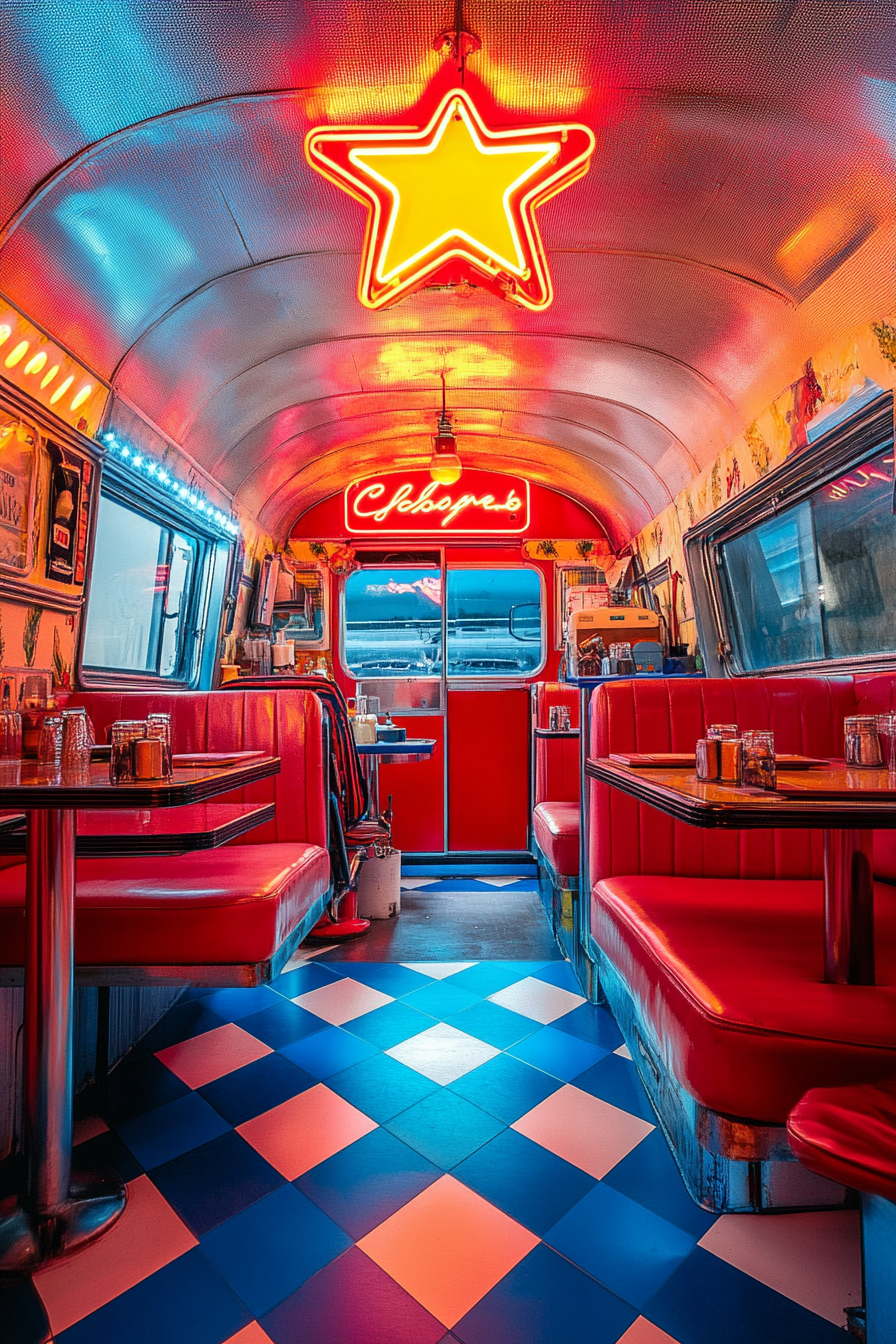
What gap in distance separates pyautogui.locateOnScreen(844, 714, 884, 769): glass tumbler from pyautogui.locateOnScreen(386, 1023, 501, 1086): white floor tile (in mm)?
1609

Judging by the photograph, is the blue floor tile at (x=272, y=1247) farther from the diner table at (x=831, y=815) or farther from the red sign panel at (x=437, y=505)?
the red sign panel at (x=437, y=505)

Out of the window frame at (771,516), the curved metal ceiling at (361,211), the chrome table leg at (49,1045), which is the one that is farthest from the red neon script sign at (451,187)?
the chrome table leg at (49,1045)

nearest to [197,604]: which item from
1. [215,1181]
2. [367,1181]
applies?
[215,1181]

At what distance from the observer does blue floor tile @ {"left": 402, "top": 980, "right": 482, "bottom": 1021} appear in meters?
2.96

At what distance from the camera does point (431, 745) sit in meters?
4.40

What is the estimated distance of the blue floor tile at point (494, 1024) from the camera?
270 centimetres

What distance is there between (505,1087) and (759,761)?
1.47m

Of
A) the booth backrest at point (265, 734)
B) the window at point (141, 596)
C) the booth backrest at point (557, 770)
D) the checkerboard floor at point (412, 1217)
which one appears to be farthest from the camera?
the booth backrest at point (557, 770)

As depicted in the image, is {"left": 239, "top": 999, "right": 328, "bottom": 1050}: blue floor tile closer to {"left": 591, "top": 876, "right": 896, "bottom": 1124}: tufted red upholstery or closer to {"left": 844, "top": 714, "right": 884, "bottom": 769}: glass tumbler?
{"left": 591, "top": 876, "right": 896, "bottom": 1124}: tufted red upholstery

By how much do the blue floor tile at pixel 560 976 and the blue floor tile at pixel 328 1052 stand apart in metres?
0.98

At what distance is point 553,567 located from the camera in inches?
245

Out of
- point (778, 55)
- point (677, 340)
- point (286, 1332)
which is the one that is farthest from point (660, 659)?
point (286, 1332)

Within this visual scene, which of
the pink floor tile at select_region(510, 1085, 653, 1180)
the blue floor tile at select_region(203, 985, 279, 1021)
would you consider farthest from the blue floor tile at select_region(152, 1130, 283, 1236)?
the blue floor tile at select_region(203, 985, 279, 1021)

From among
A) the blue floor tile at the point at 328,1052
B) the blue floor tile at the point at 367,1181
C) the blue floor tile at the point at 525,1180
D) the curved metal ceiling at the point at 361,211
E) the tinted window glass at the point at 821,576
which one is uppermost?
the curved metal ceiling at the point at 361,211
